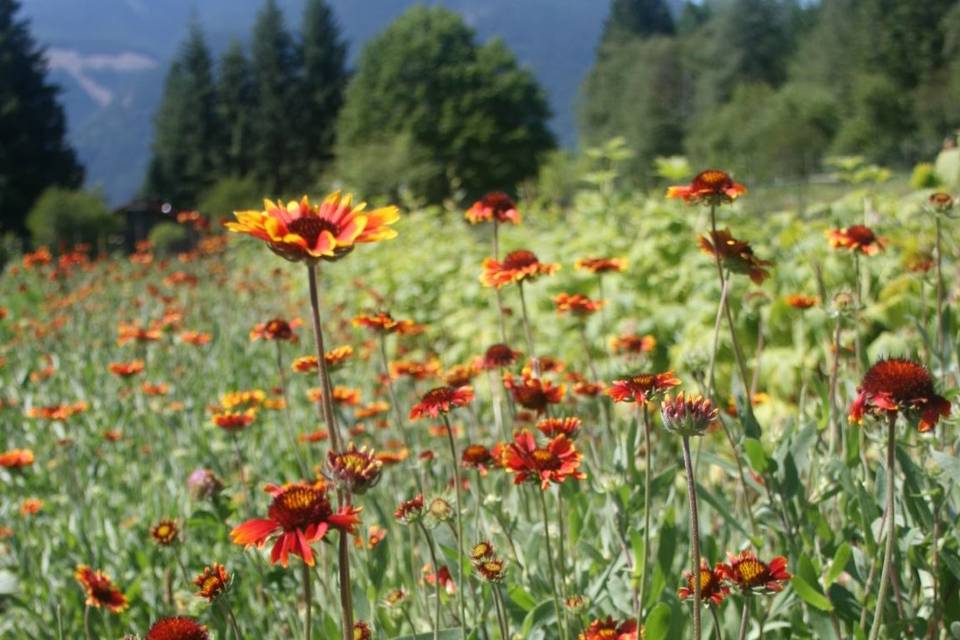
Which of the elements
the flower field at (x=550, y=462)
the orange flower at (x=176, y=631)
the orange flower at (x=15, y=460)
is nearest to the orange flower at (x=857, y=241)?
the flower field at (x=550, y=462)

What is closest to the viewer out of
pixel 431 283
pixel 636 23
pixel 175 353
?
pixel 175 353

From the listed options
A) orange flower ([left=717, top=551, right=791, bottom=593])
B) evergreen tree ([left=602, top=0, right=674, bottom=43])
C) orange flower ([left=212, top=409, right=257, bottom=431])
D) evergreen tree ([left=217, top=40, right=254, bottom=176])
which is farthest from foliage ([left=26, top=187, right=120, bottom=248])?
evergreen tree ([left=602, top=0, right=674, bottom=43])

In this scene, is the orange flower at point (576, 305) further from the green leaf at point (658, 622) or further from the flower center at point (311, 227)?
the flower center at point (311, 227)

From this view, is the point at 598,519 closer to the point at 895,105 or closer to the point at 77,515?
the point at 77,515

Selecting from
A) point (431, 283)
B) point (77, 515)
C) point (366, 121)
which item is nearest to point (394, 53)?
point (366, 121)

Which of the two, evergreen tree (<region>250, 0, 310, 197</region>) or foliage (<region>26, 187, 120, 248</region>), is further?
evergreen tree (<region>250, 0, 310, 197</region>)

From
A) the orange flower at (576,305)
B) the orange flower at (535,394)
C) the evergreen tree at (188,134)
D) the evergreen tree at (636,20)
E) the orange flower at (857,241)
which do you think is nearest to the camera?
the orange flower at (535,394)

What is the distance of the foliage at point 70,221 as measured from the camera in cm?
1228

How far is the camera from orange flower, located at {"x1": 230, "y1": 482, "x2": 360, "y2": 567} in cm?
70

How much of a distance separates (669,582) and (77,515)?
139cm

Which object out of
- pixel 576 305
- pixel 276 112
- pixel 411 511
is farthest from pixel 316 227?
pixel 276 112

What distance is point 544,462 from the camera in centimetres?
95

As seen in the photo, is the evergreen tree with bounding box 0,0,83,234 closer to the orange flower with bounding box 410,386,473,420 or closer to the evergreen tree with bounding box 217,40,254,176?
the evergreen tree with bounding box 217,40,254,176

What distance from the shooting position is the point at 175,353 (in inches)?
148
